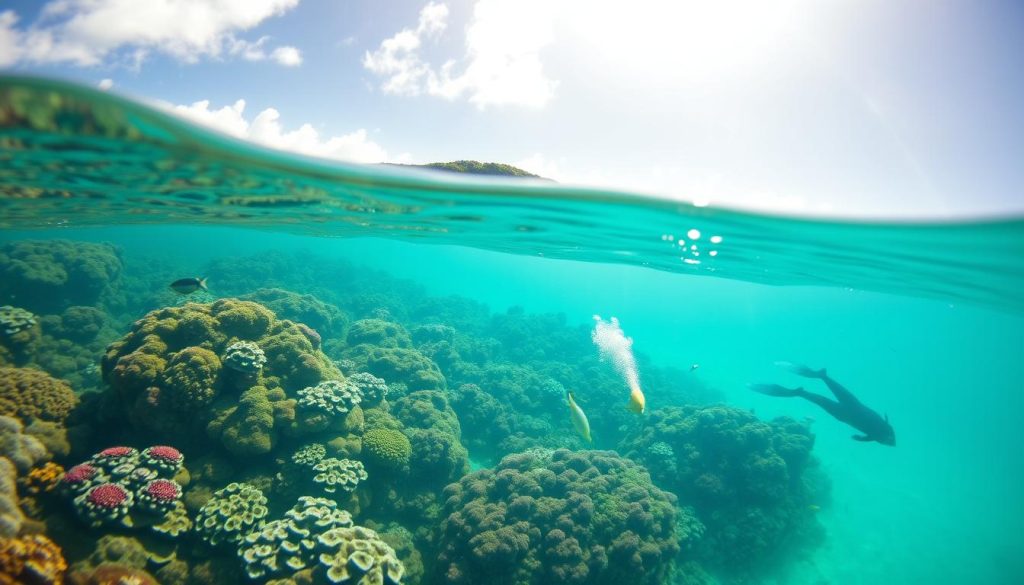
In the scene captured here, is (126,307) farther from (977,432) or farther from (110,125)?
(977,432)

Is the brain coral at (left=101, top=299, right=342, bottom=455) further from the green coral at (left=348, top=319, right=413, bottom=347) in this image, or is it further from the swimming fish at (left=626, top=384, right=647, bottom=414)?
the green coral at (left=348, top=319, right=413, bottom=347)

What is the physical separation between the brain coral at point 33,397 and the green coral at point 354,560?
6.18 meters

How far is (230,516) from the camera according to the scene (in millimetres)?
7133

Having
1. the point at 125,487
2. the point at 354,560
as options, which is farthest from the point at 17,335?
the point at 354,560

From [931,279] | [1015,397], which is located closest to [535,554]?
[931,279]

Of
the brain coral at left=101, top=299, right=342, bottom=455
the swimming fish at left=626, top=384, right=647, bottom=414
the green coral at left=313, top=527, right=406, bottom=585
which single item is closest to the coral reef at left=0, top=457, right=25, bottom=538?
the brain coral at left=101, top=299, right=342, bottom=455

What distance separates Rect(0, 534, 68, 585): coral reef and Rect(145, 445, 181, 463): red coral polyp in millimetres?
1748

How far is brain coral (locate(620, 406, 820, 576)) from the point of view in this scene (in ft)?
41.6

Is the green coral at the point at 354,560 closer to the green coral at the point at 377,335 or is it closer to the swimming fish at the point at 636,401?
the swimming fish at the point at 636,401

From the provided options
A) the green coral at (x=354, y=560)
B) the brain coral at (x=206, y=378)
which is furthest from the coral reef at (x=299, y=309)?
the green coral at (x=354, y=560)

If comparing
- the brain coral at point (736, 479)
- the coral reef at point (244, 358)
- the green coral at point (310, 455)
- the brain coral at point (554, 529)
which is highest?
the coral reef at point (244, 358)

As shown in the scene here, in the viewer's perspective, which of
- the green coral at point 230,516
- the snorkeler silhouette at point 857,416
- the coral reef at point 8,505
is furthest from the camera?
the snorkeler silhouette at point 857,416

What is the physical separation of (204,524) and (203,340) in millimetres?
3958

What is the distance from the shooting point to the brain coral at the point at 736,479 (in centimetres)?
1267
